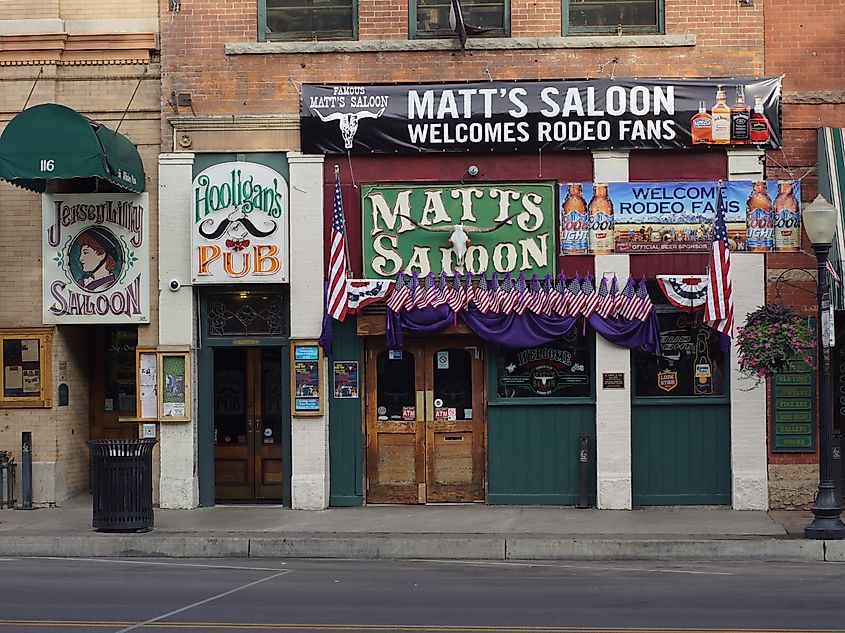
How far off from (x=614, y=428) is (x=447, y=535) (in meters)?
3.20

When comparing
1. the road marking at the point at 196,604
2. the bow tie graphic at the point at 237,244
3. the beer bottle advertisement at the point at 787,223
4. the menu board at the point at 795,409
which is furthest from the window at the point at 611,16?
the road marking at the point at 196,604

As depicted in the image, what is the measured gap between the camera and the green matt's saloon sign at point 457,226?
16.5 meters

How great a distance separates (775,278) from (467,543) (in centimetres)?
583

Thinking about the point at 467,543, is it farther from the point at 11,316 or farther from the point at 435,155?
the point at 11,316

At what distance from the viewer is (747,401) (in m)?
16.2

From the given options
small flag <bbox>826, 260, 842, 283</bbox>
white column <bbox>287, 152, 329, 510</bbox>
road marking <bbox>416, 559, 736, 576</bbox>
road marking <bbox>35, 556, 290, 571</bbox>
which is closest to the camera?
road marking <bbox>416, 559, 736, 576</bbox>

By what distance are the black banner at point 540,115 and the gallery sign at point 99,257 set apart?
2.71 metres

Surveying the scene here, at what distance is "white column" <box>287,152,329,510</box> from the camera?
16.6m

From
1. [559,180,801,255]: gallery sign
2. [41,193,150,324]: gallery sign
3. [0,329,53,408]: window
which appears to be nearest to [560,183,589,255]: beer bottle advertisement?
[559,180,801,255]: gallery sign

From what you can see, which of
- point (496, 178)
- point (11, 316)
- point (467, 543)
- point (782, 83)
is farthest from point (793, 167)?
point (11, 316)

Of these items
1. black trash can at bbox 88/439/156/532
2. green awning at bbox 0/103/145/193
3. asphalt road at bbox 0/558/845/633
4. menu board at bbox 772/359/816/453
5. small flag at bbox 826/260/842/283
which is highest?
green awning at bbox 0/103/145/193

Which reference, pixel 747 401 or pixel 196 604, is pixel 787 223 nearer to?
pixel 747 401

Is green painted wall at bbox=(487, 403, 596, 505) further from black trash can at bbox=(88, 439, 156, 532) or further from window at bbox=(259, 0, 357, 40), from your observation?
window at bbox=(259, 0, 357, 40)

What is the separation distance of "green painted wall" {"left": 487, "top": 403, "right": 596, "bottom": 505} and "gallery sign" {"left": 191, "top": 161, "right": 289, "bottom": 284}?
3.72m
